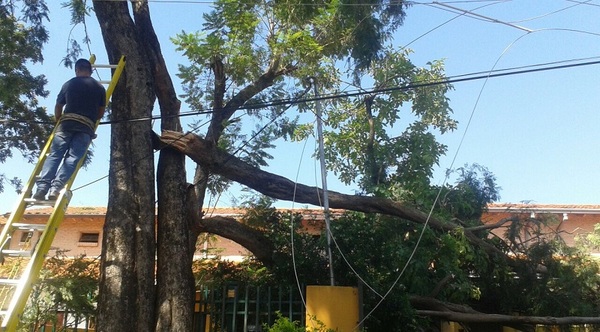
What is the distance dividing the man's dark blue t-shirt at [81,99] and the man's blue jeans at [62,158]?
0.09m

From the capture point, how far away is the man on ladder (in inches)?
204

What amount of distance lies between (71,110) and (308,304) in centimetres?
342

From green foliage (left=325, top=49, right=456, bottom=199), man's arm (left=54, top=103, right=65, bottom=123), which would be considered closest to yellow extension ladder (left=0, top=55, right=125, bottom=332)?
man's arm (left=54, top=103, right=65, bottom=123)

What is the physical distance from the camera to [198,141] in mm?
8156

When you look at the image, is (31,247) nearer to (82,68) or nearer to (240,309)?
(82,68)

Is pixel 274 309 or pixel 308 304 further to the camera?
pixel 274 309

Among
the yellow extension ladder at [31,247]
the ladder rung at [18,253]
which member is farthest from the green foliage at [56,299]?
the ladder rung at [18,253]

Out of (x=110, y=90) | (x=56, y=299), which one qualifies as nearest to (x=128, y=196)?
(x=110, y=90)

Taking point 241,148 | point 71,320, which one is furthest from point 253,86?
point 71,320

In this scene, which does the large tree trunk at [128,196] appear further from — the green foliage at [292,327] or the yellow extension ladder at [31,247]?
the green foliage at [292,327]

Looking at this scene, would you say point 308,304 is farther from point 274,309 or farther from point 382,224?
point 382,224

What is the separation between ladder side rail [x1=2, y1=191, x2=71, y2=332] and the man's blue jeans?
183 mm

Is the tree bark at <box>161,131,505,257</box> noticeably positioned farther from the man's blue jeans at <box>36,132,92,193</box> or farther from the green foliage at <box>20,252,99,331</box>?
the man's blue jeans at <box>36,132,92,193</box>

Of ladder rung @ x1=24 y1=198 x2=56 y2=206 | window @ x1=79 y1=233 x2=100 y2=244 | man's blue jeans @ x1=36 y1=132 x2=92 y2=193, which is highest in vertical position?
window @ x1=79 y1=233 x2=100 y2=244
